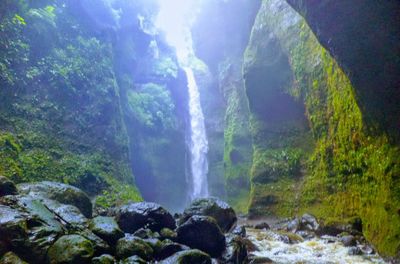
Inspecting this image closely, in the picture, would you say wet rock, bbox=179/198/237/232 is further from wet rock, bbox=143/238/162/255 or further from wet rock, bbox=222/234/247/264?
→ wet rock, bbox=143/238/162/255

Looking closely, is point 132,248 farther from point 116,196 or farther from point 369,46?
point 116,196

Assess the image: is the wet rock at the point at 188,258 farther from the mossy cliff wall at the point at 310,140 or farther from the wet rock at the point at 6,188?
the mossy cliff wall at the point at 310,140

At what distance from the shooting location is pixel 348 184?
12711mm

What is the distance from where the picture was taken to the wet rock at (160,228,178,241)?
9.16 m

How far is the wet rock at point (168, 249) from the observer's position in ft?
26.5

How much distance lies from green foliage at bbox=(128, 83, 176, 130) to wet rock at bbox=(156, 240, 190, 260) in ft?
64.7

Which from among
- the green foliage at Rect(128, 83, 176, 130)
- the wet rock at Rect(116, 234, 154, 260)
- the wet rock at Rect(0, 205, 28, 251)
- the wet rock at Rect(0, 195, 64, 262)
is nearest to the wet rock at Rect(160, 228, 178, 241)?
the wet rock at Rect(116, 234, 154, 260)

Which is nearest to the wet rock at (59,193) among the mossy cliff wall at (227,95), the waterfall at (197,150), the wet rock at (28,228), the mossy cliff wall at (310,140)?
the wet rock at (28,228)

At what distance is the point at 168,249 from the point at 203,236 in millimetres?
1211

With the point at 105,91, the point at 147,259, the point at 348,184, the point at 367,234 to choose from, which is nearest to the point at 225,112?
the point at 105,91

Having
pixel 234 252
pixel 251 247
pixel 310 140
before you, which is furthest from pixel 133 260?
pixel 310 140

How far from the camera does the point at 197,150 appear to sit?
31.3m

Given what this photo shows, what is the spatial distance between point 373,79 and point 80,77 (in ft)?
50.1

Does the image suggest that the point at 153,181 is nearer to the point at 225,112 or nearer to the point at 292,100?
the point at 225,112
